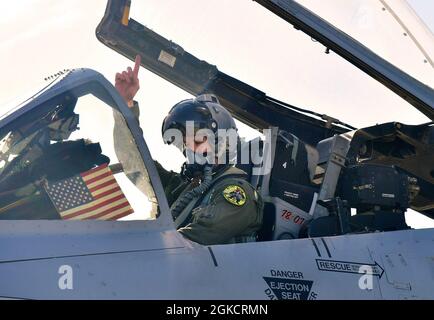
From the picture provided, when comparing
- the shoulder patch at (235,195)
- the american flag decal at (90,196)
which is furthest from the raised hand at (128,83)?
the american flag decal at (90,196)

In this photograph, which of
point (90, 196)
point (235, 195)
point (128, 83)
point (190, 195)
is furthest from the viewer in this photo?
point (128, 83)

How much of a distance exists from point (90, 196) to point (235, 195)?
0.98 meters

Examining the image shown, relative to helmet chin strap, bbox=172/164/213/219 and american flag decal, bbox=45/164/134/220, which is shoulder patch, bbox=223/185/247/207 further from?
american flag decal, bbox=45/164/134/220

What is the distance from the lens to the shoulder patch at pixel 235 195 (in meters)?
4.52

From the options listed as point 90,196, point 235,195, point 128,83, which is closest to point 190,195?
point 235,195

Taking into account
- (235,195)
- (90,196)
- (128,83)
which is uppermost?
(128,83)

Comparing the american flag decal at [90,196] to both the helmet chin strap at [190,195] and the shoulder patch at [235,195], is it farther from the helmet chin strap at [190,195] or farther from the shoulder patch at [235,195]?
the helmet chin strap at [190,195]

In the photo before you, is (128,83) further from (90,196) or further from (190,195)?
(90,196)

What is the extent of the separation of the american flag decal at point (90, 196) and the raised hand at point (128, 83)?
3.03 feet

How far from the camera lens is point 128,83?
501cm

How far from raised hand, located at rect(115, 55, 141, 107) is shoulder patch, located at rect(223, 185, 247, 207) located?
0.82 meters

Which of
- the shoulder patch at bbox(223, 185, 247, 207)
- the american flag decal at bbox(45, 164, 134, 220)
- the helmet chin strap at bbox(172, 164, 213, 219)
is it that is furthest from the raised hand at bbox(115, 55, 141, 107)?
the american flag decal at bbox(45, 164, 134, 220)

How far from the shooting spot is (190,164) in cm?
500

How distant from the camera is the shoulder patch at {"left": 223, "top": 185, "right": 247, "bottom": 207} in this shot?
4.52m
